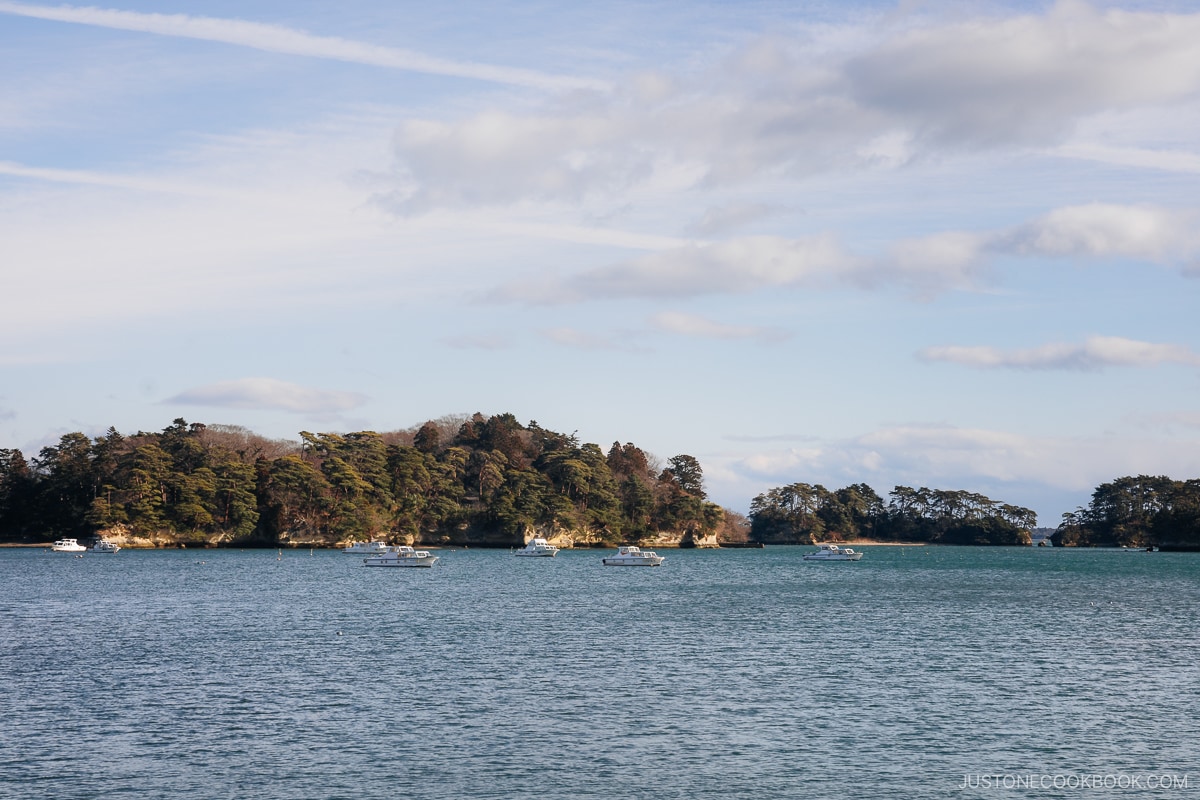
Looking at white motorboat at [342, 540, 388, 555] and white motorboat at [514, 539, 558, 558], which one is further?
white motorboat at [514, 539, 558, 558]

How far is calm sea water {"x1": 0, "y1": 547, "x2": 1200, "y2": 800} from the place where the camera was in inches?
1239

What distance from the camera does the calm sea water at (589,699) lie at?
31.5 meters

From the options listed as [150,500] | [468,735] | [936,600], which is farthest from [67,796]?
[150,500]

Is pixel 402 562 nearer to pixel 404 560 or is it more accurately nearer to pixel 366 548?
pixel 404 560

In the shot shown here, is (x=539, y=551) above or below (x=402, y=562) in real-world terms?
above

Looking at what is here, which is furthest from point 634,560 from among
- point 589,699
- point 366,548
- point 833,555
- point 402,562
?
point 589,699

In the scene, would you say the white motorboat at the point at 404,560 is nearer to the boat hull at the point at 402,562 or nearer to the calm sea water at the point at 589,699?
the boat hull at the point at 402,562

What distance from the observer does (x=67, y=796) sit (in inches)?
1145

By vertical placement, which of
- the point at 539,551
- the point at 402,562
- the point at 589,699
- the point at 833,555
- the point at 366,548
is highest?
the point at 589,699

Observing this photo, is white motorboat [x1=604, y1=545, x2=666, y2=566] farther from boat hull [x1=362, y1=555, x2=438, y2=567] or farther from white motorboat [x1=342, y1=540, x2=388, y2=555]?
white motorboat [x1=342, y1=540, x2=388, y2=555]

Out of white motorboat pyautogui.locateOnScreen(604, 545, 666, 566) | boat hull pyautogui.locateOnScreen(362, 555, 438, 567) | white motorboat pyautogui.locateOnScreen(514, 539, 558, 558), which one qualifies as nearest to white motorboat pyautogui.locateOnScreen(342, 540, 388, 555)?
boat hull pyautogui.locateOnScreen(362, 555, 438, 567)

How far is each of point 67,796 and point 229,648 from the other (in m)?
29.2

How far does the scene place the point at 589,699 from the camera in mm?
43094

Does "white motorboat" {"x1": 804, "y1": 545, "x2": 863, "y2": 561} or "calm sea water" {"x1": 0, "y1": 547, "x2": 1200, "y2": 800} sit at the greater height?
"calm sea water" {"x1": 0, "y1": 547, "x2": 1200, "y2": 800}
